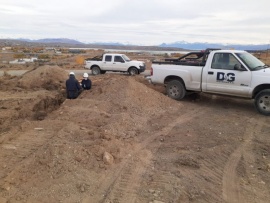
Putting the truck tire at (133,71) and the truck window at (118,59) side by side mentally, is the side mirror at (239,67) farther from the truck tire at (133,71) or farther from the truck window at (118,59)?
the truck window at (118,59)

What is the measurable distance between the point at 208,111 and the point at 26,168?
6239 millimetres

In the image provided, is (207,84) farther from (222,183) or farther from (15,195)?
(15,195)

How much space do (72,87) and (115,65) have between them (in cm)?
1067

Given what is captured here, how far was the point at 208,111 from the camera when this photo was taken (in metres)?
9.58

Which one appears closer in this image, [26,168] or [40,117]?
[26,168]

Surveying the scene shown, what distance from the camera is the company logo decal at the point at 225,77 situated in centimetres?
958

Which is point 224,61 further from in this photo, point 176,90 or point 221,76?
point 176,90

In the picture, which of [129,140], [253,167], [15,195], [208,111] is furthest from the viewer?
[208,111]

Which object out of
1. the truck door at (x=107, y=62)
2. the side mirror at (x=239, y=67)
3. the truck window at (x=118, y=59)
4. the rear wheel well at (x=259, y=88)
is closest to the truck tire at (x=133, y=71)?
the truck window at (x=118, y=59)

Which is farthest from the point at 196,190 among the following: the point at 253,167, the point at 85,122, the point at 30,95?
the point at 30,95

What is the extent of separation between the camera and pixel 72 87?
432 inches

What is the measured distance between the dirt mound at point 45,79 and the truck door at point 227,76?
7.45 m

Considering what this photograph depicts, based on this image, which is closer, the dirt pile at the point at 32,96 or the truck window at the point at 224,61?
the dirt pile at the point at 32,96

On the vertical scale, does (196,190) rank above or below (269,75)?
below
